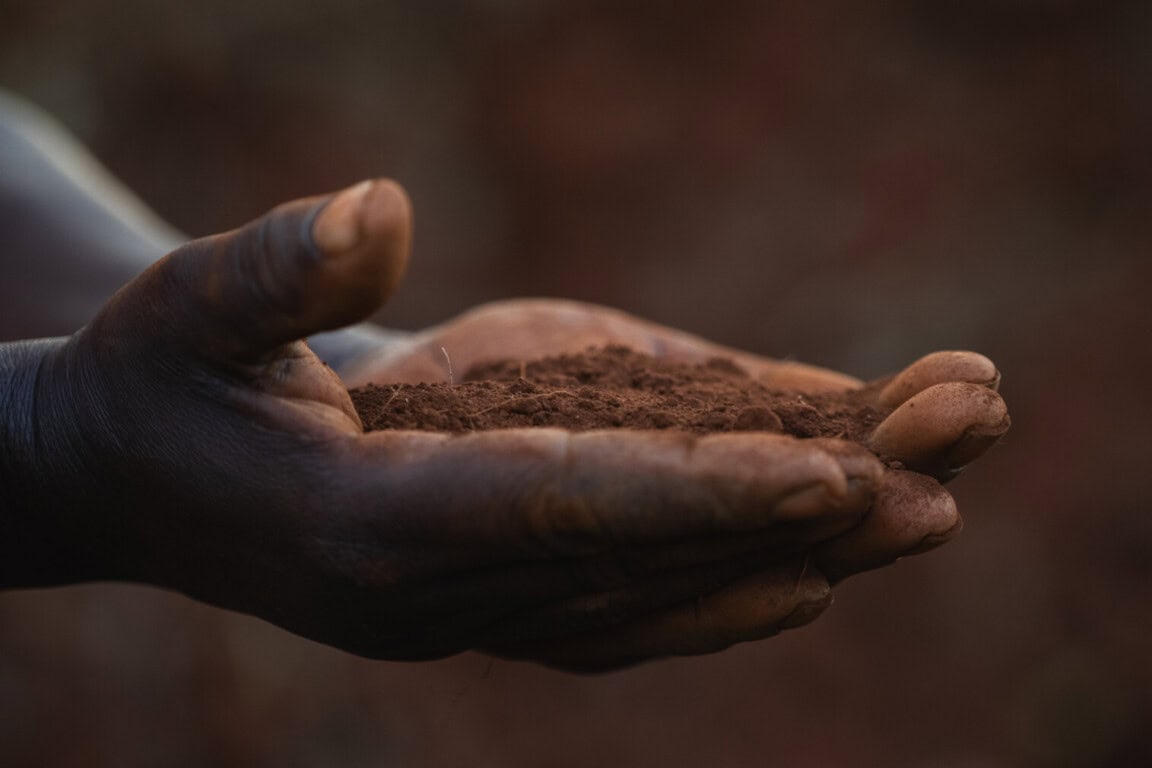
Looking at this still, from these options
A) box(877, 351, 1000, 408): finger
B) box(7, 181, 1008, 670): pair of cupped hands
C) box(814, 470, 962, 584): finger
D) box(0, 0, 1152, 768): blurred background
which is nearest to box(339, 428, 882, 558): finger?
box(7, 181, 1008, 670): pair of cupped hands

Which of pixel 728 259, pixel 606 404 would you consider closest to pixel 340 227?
pixel 606 404

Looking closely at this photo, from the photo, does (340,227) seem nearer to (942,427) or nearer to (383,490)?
(383,490)

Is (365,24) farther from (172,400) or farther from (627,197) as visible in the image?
(172,400)

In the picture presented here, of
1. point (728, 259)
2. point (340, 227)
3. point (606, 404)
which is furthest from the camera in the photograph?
point (728, 259)

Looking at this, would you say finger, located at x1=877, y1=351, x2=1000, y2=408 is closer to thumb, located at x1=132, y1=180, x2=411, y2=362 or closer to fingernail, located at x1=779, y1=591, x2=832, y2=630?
fingernail, located at x1=779, y1=591, x2=832, y2=630

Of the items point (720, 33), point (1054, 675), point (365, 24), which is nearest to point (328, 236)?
point (1054, 675)

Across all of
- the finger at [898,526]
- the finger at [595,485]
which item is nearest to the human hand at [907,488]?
the finger at [898,526]

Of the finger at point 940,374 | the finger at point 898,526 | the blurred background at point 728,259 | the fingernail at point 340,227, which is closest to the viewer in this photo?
the fingernail at point 340,227

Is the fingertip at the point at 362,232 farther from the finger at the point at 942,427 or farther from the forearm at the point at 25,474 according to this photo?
the finger at the point at 942,427
